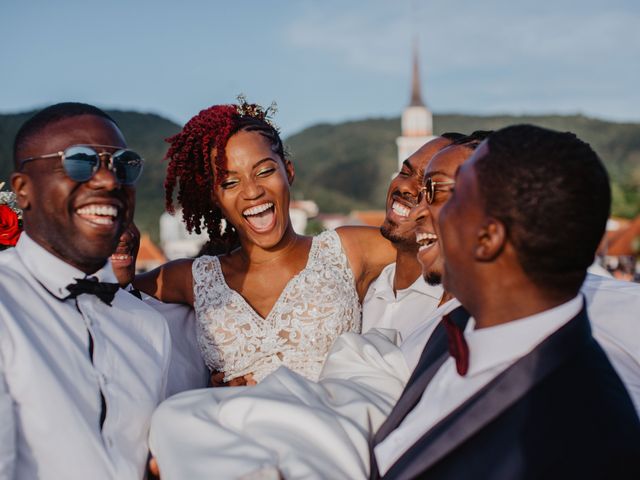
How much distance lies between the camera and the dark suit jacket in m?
1.84

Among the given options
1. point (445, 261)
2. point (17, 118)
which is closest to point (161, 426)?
point (445, 261)

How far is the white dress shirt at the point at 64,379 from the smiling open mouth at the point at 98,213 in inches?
6.9

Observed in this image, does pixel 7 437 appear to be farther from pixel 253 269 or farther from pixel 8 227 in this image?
pixel 253 269

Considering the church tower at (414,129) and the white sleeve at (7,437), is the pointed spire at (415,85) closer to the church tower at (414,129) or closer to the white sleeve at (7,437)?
the church tower at (414,129)

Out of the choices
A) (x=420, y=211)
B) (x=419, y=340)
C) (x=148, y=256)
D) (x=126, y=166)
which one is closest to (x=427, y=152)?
(x=420, y=211)

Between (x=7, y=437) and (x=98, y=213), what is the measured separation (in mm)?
791

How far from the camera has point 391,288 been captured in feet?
13.3

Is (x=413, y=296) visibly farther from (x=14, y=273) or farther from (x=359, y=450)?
(x=14, y=273)

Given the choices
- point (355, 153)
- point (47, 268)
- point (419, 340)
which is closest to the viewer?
point (47, 268)

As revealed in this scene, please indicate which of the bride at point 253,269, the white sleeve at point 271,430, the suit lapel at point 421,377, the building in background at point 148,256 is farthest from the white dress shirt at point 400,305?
the building in background at point 148,256

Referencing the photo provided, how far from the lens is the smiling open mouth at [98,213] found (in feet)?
8.36

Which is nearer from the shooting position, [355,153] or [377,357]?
[377,357]

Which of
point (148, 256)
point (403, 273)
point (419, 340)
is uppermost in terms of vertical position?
point (419, 340)

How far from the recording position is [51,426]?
7.61ft
